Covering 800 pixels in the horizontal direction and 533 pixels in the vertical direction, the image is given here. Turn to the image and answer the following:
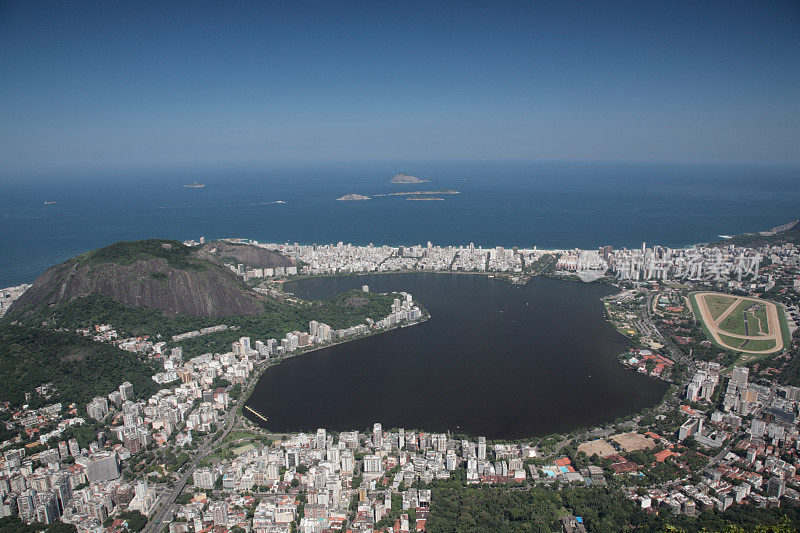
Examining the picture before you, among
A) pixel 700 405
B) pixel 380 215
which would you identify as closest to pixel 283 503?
pixel 700 405

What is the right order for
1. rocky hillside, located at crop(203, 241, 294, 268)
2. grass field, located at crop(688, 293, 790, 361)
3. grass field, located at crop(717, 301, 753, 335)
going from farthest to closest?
1. rocky hillside, located at crop(203, 241, 294, 268)
2. grass field, located at crop(717, 301, 753, 335)
3. grass field, located at crop(688, 293, 790, 361)

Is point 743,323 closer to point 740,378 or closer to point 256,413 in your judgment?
point 740,378

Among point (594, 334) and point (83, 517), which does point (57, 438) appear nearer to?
point (83, 517)

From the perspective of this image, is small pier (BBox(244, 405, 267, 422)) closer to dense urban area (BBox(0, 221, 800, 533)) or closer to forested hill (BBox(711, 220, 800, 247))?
dense urban area (BBox(0, 221, 800, 533))

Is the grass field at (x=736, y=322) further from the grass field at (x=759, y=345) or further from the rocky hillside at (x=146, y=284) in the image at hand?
the rocky hillside at (x=146, y=284)

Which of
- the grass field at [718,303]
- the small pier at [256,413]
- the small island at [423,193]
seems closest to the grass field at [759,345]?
the grass field at [718,303]

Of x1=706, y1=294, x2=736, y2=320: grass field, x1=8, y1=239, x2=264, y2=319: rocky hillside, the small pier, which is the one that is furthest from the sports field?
x1=8, y1=239, x2=264, y2=319: rocky hillside
